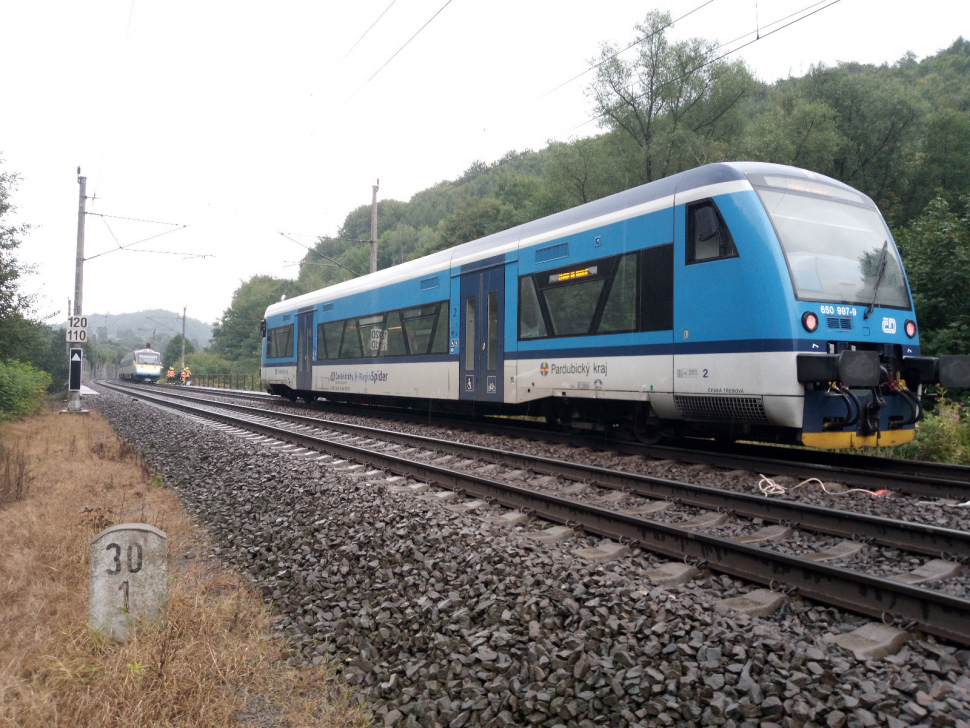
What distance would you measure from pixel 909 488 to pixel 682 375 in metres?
2.41

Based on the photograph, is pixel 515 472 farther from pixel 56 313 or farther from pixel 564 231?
pixel 56 313

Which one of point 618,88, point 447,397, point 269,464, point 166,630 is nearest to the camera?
point 166,630

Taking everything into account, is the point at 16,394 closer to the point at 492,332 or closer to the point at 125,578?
the point at 492,332

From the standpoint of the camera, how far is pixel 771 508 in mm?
5500

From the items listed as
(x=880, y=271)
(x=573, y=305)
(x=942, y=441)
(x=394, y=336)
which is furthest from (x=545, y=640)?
(x=394, y=336)

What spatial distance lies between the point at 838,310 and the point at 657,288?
76.4 inches

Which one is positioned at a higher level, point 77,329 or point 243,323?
point 243,323

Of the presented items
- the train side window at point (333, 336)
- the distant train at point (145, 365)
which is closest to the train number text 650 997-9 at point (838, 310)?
the train side window at point (333, 336)

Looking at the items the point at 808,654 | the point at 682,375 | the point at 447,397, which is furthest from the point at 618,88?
the point at 808,654

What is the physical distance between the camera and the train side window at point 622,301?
8.38 m

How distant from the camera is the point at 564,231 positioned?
9.72 m

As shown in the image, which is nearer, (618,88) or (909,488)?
(909,488)

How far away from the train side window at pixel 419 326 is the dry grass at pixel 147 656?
6944 millimetres

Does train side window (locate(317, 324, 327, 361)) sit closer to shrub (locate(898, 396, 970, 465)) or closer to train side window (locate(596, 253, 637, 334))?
train side window (locate(596, 253, 637, 334))
